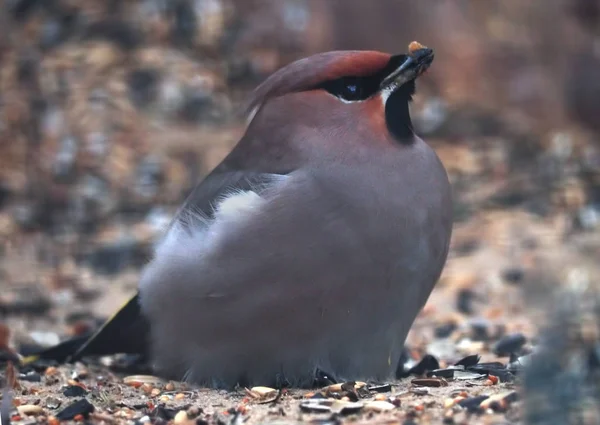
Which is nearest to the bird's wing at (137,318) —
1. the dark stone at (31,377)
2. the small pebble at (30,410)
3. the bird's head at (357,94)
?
the dark stone at (31,377)

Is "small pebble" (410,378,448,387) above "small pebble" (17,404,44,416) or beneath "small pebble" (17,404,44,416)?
above

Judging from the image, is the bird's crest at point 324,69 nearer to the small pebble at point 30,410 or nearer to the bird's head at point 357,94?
the bird's head at point 357,94

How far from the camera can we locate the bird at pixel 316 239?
11.5ft

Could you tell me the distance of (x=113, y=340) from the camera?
4.21 meters

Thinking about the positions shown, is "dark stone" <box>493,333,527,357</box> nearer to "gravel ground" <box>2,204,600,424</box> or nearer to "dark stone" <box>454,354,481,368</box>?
"gravel ground" <box>2,204,600,424</box>

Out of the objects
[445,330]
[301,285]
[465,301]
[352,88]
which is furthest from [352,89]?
[465,301]

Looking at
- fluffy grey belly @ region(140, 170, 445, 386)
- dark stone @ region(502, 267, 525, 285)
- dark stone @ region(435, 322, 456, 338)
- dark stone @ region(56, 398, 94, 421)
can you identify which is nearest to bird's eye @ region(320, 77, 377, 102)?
fluffy grey belly @ region(140, 170, 445, 386)

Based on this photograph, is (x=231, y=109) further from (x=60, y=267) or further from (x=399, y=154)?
(x=399, y=154)

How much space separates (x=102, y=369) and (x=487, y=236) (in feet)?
10.0

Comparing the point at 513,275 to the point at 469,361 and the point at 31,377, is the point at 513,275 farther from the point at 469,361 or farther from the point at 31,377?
the point at 31,377

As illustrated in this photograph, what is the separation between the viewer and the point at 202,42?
9.08 metres

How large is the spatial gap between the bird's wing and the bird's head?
267 mm

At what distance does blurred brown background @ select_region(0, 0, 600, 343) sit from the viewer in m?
6.91

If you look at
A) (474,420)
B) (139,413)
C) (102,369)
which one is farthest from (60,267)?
(474,420)
